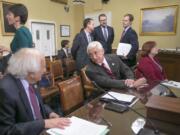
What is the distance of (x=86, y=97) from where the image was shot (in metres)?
1.98

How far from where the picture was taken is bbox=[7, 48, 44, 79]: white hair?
3.62 ft

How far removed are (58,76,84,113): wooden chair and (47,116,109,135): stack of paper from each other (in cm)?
48

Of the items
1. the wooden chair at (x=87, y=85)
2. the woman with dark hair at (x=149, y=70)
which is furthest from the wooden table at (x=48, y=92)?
the woman with dark hair at (x=149, y=70)

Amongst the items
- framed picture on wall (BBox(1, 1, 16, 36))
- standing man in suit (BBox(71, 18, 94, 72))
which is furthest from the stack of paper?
framed picture on wall (BBox(1, 1, 16, 36))

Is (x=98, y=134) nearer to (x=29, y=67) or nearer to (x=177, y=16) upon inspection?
(x=29, y=67)

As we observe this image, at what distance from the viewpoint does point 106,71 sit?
2006 mm

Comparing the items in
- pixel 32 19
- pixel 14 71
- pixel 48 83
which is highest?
pixel 32 19

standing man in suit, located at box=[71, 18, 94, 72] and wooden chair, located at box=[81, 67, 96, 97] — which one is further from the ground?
standing man in suit, located at box=[71, 18, 94, 72]

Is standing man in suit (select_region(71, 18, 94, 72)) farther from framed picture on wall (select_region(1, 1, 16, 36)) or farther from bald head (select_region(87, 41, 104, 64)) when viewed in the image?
framed picture on wall (select_region(1, 1, 16, 36))

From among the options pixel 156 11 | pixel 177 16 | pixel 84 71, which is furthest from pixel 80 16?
pixel 84 71

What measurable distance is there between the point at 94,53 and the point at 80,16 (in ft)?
12.1

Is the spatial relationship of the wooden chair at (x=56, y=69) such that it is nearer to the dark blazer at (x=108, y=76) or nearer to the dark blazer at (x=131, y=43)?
the dark blazer at (x=131, y=43)

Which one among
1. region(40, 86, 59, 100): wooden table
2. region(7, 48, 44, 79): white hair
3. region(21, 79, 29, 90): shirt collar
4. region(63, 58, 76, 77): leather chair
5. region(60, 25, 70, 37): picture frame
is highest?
region(60, 25, 70, 37): picture frame

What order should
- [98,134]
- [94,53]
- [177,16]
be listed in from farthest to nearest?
[177,16]
[94,53]
[98,134]
